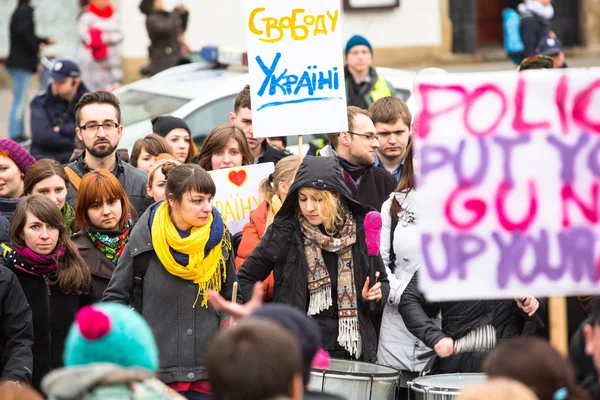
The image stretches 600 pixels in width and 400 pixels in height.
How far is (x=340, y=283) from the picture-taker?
254 inches

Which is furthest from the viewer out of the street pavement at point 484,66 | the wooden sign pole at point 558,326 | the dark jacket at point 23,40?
the street pavement at point 484,66

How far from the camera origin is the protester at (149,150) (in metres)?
8.55

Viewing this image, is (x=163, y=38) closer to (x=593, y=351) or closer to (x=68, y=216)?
(x=68, y=216)

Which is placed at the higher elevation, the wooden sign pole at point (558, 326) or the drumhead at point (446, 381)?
the wooden sign pole at point (558, 326)

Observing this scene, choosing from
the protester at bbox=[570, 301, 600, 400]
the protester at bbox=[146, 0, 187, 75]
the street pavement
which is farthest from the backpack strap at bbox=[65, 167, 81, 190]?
the street pavement

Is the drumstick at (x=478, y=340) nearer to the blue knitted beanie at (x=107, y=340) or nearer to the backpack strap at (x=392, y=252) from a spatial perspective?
the backpack strap at (x=392, y=252)

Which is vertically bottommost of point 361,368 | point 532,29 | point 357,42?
point 361,368

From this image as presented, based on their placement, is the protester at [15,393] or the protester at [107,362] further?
the protester at [107,362]

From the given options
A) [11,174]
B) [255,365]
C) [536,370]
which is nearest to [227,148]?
[11,174]

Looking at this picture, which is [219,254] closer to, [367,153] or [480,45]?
[367,153]

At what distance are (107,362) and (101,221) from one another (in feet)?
9.33

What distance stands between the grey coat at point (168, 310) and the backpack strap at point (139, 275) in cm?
1

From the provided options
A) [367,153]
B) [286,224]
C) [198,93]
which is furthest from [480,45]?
[286,224]

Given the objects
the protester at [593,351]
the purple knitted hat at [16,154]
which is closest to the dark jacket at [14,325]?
the purple knitted hat at [16,154]
